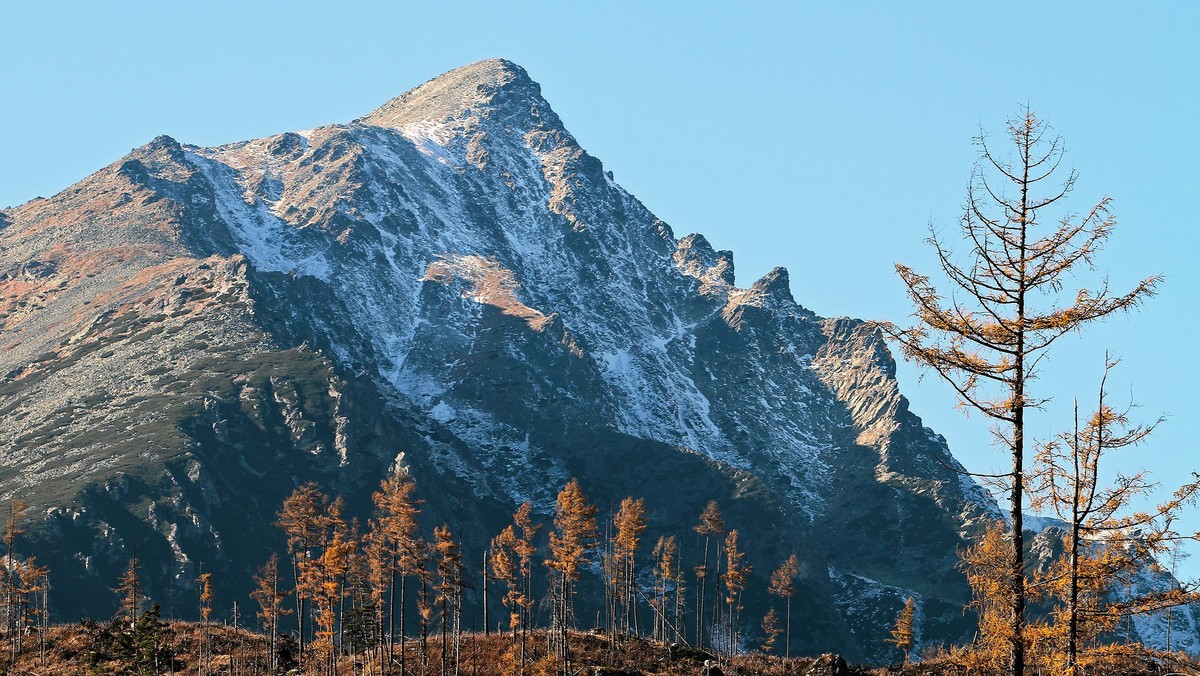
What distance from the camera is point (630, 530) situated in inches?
5162

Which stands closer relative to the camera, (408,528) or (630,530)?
(408,528)

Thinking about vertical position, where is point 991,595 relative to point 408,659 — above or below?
above

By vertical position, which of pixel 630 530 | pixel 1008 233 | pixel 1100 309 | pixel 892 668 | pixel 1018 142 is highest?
pixel 1018 142

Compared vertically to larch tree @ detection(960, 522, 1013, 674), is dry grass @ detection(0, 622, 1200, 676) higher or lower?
lower

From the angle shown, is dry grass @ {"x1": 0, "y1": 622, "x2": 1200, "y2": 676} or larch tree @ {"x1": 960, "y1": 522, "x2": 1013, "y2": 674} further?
dry grass @ {"x1": 0, "y1": 622, "x2": 1200, "y2": 676}

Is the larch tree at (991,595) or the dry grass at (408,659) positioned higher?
the larch tree at (991,595)

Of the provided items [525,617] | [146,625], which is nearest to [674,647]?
[525,617]

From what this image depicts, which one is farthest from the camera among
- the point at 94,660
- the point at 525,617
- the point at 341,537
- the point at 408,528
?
the point at 525,617

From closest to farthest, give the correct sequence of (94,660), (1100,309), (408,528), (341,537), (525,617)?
(1100,309)
(94,660)
(408,528)
(341,537)
(525,617)

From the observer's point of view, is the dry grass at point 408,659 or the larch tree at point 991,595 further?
the dry grass at point 408,659

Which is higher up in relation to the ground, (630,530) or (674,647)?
(630,530)

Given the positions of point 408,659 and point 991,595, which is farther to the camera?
point 408,659

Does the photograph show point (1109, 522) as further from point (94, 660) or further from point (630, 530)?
point (630, 530)

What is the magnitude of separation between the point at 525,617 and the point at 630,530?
14.2m
